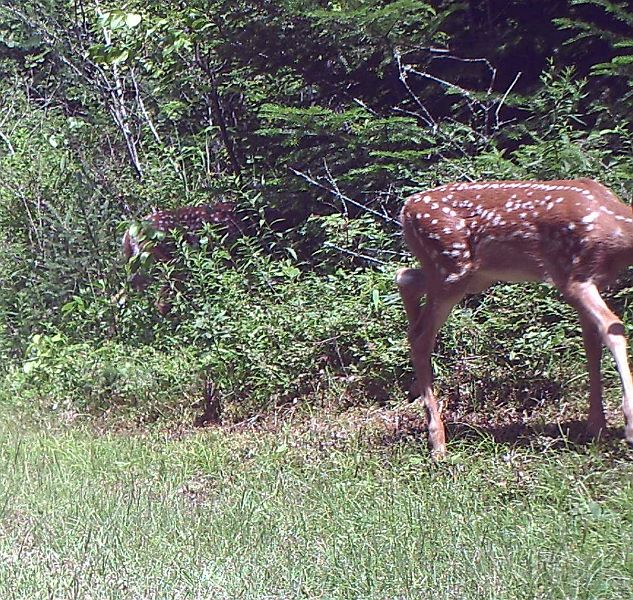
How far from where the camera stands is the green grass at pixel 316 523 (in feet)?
14.3

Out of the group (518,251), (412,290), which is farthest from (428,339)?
(518,251)

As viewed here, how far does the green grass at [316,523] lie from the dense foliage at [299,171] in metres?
1.30

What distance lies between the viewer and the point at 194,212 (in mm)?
10047

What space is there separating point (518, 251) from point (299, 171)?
3531 millimetres

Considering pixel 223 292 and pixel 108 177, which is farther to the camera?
pixel 108 177

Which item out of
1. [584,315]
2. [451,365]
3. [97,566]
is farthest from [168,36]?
[97,566]

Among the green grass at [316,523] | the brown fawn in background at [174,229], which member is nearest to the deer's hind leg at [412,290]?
the green grass at [316,523]

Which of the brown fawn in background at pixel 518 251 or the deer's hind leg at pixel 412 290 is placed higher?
the brown fawn in background at pixel 518 251

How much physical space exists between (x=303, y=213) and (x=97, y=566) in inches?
217

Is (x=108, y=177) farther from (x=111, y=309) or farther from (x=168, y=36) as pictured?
(x=168, y=36)

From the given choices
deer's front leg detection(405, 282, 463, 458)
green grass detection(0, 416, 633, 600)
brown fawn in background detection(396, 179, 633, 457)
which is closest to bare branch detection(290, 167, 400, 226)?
brown fawn in background detection(396, 179, 633, 457)

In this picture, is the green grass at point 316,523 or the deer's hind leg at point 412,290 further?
the deer's hind leg at point 412,290

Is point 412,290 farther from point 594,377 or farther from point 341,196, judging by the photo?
point 341,196

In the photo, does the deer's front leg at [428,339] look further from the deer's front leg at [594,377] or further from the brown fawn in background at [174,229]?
the brown fawn in background at [174,229]
